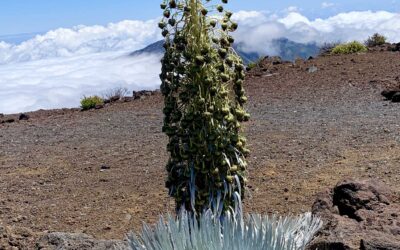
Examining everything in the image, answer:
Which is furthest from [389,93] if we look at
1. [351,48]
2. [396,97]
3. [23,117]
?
[23,117]

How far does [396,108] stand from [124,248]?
23.9 ft

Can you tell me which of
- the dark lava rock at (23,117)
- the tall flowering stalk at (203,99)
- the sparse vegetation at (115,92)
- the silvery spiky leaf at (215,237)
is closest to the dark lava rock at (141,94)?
the sparse vegetation at (115,92)

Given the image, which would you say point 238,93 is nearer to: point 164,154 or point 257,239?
point 257,239

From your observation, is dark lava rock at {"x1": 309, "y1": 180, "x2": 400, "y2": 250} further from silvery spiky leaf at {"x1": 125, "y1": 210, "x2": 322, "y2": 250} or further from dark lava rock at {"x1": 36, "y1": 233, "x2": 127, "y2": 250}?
dark lava rock at {"x1": 36, "y1": 233, "x2": 127, "y2": 250}

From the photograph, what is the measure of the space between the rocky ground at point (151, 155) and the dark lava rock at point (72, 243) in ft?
1.49

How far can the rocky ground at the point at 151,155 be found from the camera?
5.23 metres

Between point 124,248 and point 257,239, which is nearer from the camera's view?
point 257,239

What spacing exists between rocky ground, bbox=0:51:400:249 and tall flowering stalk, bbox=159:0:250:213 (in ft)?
4.77

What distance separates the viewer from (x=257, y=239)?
2.51 metres

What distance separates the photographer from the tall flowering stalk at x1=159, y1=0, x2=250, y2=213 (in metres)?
2.96

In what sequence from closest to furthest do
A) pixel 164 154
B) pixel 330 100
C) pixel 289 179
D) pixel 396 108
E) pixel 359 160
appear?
pixel 289 179 < pixel 359 160 < pixel 164 154 < pixel 396 108 < pixel 330 100

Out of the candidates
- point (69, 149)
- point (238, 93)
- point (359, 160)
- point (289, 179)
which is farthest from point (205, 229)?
point (69, 149)

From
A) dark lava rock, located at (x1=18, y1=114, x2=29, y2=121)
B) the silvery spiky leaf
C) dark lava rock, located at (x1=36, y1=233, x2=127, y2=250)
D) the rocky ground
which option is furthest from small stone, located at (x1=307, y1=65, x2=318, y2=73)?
the silvery spiky leaf

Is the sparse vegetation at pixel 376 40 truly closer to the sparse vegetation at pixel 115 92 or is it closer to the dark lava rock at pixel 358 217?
the sparse vegetation at pixel 115 92
